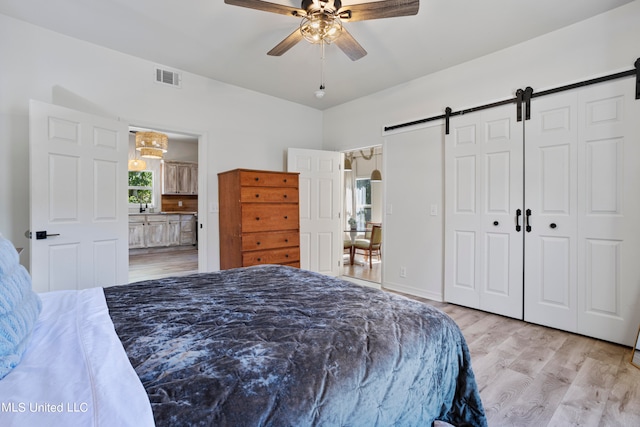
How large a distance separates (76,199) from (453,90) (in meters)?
4.03

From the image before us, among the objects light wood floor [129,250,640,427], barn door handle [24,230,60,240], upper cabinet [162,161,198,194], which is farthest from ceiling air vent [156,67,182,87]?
upper cabinet [162,161,198,194]

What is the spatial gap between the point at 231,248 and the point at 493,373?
2809mm

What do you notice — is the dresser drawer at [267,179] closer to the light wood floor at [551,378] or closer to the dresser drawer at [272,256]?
the dresser drawer at [272,256]

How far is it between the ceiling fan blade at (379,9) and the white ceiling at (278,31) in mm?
411

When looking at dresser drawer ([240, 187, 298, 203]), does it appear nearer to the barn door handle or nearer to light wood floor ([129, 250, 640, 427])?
the barn door handle

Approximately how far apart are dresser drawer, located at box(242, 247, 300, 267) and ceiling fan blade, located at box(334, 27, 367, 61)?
228cm

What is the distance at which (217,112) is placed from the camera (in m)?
3.93

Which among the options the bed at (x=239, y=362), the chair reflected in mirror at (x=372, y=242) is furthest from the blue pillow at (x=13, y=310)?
the chair reflected in mirror at (x=372, y=242)

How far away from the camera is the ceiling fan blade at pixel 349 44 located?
2305 mm

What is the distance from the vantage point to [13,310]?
2.85ft

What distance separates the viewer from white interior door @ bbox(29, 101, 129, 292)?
2488 millimetres

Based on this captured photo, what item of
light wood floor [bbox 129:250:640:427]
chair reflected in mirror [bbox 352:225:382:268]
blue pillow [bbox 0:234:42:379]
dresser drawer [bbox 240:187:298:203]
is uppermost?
dresser drawer [bbox 240:187:298:203]

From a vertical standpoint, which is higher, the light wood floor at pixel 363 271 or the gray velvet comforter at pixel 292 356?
the gray velvet comforter at pixel 292 356

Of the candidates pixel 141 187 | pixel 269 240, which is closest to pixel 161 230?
pixel 141 187
